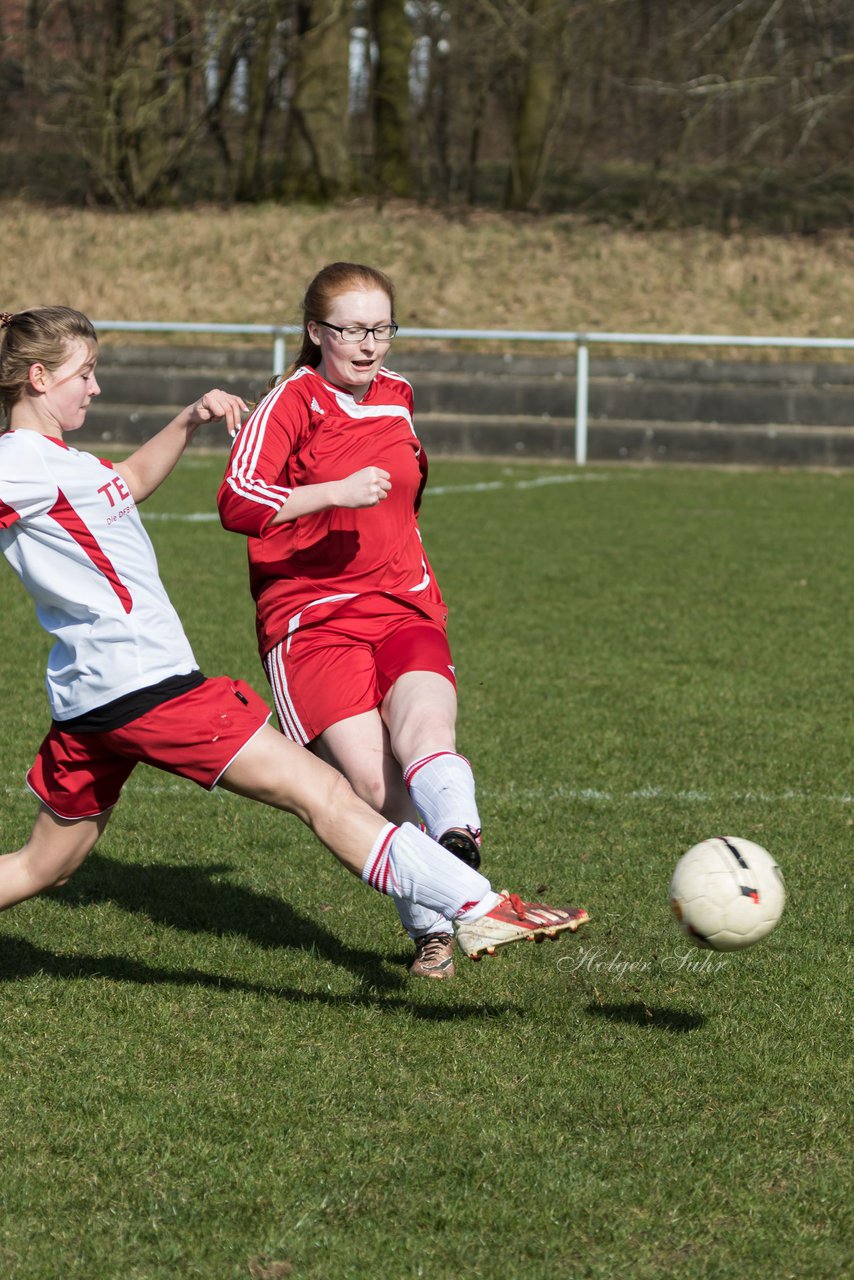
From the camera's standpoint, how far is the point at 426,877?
360 cm

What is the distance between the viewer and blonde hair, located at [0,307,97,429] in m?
3.62

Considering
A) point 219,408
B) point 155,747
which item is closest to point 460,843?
point 155,747

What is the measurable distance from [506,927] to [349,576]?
110 cm

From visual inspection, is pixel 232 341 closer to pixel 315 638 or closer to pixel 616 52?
pixel 616 52

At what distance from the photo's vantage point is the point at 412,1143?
3166 millimetres

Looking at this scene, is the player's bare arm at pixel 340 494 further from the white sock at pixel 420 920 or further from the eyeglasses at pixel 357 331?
the white sock at pixel 420 920

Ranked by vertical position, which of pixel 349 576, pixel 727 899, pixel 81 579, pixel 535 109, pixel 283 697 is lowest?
pixel 727 899

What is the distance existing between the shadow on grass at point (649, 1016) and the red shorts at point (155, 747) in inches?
43.1

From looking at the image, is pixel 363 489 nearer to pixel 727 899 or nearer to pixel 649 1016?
pixel 727 899

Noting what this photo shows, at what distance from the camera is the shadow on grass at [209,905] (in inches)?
171

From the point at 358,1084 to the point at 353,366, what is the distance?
184 centimetres

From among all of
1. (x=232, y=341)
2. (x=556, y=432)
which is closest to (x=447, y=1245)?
(x=556, y=432)

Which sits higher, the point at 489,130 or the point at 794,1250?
the point at 489,130

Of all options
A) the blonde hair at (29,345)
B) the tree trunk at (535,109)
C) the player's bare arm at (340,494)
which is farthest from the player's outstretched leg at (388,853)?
the tree trunk at (535,109)
